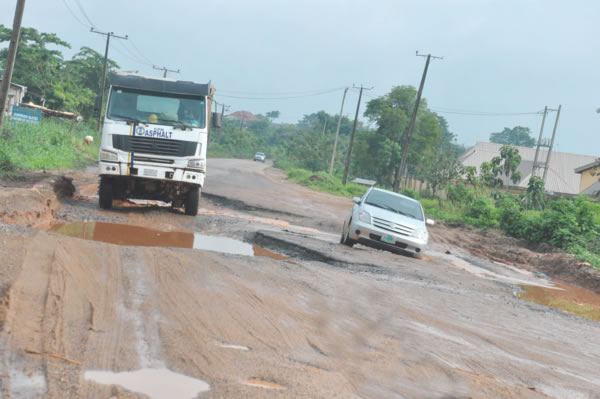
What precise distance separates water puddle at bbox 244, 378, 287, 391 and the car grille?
28.4ft

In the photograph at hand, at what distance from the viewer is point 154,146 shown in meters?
11.8

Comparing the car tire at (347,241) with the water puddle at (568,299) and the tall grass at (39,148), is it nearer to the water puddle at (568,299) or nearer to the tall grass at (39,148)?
the water puddle at (568,299)

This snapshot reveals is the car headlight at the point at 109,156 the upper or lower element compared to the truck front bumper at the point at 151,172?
upper

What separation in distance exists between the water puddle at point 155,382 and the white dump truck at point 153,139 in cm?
846

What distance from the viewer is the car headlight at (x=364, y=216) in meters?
12.3

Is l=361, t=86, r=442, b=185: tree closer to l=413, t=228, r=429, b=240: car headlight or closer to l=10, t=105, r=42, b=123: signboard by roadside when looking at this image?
l=10, t=105, r=42, b=123: signboard by roadside

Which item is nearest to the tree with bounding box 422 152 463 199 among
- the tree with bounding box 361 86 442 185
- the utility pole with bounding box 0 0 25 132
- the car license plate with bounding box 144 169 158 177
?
the tree with bounding box 361 86 442 185

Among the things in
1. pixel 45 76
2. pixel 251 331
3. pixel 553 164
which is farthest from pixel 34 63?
pixel 553 164

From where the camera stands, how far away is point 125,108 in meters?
12.0

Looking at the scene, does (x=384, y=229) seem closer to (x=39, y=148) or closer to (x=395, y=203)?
(x=395, y=203)

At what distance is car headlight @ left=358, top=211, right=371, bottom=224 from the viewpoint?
1228 cm

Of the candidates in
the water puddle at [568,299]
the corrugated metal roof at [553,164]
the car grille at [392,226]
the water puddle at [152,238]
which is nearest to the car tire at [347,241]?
the car grille at [392,226]

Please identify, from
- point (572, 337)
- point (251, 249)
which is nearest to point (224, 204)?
point (251, 249)

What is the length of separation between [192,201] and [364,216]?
148 inches
